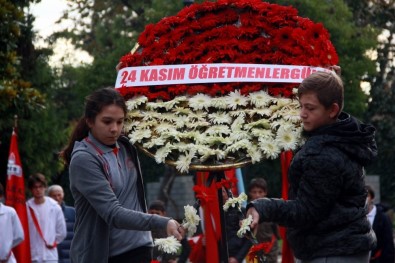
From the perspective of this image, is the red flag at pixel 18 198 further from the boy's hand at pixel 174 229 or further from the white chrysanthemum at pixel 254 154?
the boy's hand at pixel 174 229

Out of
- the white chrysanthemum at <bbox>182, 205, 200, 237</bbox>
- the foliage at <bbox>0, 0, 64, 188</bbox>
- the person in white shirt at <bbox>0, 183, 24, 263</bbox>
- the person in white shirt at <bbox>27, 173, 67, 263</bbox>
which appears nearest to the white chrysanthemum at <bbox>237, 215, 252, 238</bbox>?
the white chrysanthemum at <bbox>182, 205, 200, 237</bbox>

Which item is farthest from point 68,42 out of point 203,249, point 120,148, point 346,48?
point 120,148

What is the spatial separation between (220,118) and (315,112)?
2.00 metres

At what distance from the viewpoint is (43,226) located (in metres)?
14.9

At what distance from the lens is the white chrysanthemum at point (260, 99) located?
26.3 feet

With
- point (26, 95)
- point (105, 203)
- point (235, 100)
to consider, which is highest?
point (26, 95)

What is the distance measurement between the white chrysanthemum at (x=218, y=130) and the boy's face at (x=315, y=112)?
1.82m

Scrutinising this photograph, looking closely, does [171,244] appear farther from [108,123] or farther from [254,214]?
[254,214]

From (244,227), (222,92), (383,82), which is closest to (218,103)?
(222,92)

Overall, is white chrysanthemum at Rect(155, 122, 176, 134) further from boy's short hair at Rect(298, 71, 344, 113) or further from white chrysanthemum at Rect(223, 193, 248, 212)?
boy's short hair at Rect(298, 71, 344, 113)

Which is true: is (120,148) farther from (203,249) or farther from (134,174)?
(203,249)

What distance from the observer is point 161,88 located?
8.33m

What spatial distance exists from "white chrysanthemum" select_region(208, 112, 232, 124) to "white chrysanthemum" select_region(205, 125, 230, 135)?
39mm

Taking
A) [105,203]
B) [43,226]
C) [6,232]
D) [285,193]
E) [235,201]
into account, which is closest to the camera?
[105,203]
